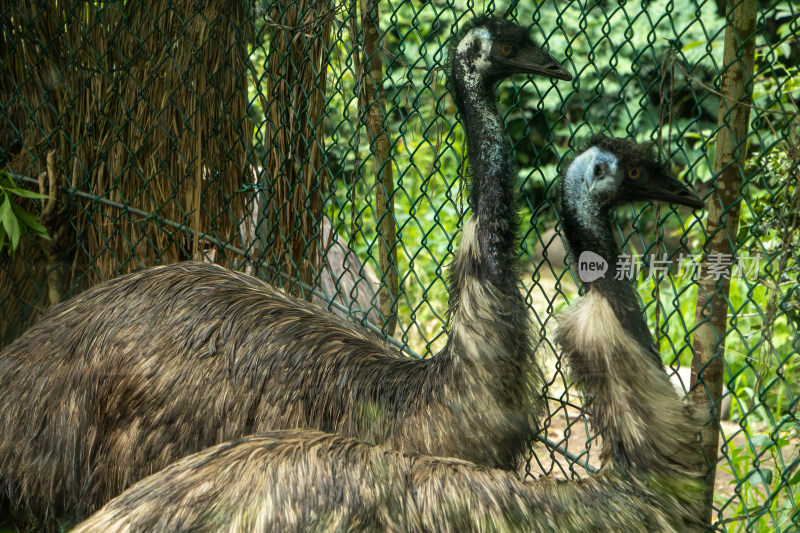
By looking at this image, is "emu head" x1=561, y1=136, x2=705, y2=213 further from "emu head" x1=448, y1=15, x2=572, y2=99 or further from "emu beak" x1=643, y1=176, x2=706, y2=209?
"emu head" x1=448, y1=15, x2=572, y2=99

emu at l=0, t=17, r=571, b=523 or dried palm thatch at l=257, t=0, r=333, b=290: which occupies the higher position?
dried palm thatch at l=257, t=0, r=333, b=290

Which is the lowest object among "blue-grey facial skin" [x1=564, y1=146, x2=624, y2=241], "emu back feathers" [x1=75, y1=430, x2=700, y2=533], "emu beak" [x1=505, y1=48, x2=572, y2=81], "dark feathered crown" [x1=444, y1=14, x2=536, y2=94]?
"emu back feathers" [x1=75, y1=430, x2=700, y2=533]

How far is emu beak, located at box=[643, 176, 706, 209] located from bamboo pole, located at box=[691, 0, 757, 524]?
0.28m

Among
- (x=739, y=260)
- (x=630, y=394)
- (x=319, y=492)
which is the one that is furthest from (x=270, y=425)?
(x=739, y=260)

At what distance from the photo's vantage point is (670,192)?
2428 mm

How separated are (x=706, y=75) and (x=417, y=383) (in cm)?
593

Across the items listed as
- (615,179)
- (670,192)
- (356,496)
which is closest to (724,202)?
(670,192)

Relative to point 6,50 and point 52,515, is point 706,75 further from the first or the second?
point 52,515

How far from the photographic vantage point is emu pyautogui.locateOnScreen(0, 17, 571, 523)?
8.77ft

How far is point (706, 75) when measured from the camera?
775 cm

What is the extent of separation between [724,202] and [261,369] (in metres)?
1.51

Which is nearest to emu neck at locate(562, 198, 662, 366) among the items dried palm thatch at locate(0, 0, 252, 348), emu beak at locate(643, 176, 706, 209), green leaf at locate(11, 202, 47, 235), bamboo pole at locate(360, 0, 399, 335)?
emu beak at locate(643, 176, 706, 209)

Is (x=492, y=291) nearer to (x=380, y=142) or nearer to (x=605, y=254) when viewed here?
(x=605, y=254)

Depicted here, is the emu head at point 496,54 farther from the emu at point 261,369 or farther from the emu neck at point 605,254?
the emu neck at point 605,254
